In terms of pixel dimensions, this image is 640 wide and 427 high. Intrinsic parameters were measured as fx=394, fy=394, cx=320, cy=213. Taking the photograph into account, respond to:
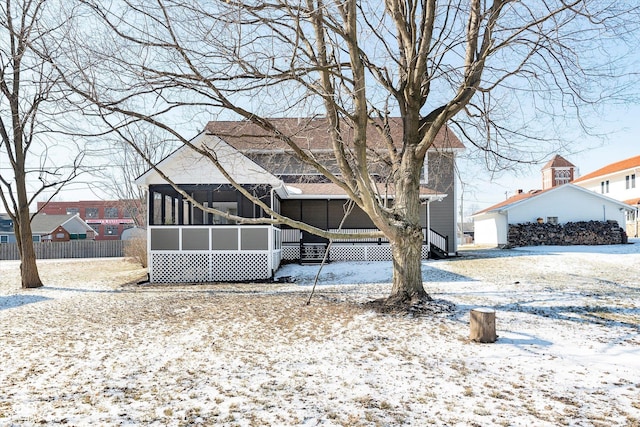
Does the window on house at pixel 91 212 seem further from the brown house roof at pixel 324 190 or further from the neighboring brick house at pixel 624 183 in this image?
the neighboring brick house at pixel 624 183

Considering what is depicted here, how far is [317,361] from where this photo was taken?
483 cm

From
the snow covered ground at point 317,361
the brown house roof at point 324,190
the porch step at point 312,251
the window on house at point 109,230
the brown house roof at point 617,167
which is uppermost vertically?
the brown house roof at point 617,167

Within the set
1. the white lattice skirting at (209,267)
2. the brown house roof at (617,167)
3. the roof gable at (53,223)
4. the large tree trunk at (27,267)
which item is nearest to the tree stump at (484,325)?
the white lattice skirting at (209,267)

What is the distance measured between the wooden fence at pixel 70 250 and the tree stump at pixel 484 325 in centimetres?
2663

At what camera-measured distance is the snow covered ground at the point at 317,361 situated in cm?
344

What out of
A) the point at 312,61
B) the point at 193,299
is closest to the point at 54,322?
the point at 193,299

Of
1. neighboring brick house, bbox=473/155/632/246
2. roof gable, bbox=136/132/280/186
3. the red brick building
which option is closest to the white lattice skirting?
roof gable, bbox=136/132/280/186

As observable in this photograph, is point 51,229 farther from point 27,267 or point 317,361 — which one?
point 317,361

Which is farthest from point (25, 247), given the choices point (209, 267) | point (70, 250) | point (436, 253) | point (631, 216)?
point (631, 216)

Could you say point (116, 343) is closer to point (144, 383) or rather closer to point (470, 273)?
point (144, 383)

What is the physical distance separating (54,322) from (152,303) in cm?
207

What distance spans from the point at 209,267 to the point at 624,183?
35245mm

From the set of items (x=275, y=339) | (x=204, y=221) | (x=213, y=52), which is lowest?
(x=275, y=339)

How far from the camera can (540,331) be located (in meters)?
6.02
